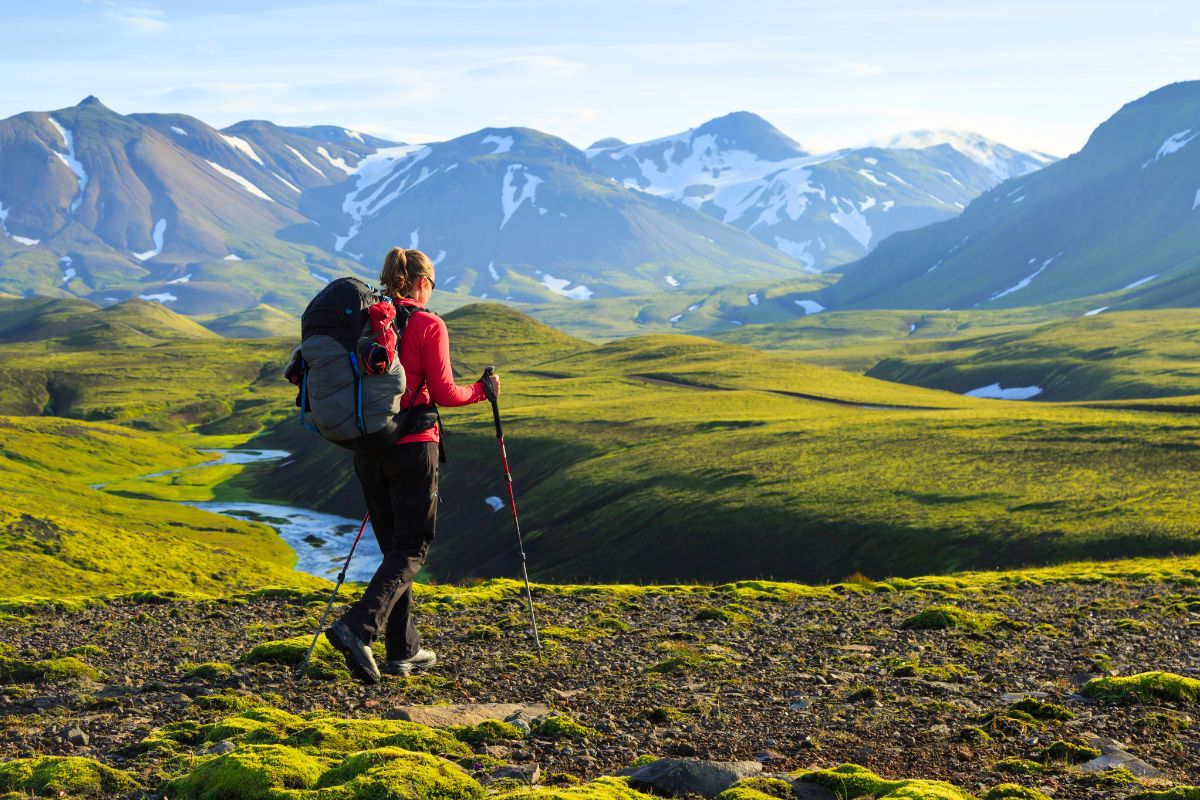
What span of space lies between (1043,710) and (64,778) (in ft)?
45.7

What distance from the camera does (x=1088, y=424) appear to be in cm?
11806

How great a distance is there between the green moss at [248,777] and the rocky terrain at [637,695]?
0.19 feet

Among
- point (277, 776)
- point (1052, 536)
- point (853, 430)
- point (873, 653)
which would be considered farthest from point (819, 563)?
point (277, 776)

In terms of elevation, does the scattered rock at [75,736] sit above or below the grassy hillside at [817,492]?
above

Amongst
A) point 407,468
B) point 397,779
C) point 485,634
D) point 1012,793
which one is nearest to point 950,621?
point 485,634

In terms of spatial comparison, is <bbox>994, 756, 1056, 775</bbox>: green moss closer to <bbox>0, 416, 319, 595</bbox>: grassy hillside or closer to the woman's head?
the woman's head

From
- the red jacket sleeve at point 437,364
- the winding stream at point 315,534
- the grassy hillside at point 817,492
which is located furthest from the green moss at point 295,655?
the winding stream at point 315,534

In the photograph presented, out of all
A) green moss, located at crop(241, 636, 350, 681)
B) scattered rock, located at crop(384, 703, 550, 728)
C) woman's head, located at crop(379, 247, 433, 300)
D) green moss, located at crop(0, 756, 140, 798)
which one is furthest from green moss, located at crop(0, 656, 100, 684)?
woman's head, located at crop(379, 247, 433, 300)

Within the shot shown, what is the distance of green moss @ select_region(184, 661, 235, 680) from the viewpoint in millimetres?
18547

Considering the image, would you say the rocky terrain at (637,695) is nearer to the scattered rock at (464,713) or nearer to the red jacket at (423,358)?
the scattered rock at (464,713)

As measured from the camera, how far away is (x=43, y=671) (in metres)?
18.6

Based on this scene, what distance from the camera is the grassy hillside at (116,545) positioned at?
77.6 metres

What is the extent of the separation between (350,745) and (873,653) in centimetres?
1187

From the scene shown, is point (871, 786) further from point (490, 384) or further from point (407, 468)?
point (490, 384)
